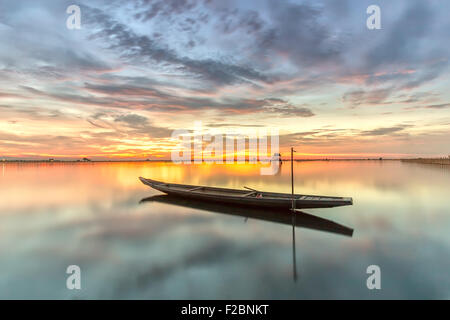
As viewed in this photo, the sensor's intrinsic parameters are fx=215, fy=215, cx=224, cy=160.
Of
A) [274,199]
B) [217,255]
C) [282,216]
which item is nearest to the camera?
[217,255]

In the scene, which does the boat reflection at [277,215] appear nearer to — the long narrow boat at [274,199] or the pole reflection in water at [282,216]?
the pole reflection in water at [282,216]

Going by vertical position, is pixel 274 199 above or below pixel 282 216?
above

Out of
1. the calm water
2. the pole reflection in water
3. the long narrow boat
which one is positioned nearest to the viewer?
the calm water

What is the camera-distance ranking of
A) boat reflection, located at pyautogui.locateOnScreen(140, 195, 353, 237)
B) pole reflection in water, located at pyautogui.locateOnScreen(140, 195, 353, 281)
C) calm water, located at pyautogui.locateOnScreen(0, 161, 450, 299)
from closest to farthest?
calm water, located at pyautogui.locateOnScreen(0, 161, 450, 299) → pole reflection in water, located at pyautogui.locateOnScreen(140, 195, 353, 281) → boat reflection, located at pyautogui.locateOnScreen(140, 195, 353, 237)

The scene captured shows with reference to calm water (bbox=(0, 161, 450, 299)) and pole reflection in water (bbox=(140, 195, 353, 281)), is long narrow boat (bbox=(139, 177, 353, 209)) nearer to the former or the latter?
pole reflection in water (bbox=(140, 195, 353, 281))

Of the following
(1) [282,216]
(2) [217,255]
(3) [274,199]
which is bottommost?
(2) [217,255]

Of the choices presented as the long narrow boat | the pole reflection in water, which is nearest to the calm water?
the pole reflection in water

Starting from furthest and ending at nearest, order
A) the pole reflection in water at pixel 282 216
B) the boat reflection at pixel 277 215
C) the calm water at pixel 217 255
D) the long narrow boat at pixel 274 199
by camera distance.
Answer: the long narrow boat at pixel 274 199
the boat reflection at pixel 277 215
the pole reflection in water at pixel 282 216
the calm water at pixel 217 255

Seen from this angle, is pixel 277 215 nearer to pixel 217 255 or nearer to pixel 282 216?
pixel 282 216

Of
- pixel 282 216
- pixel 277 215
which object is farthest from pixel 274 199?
pixel 282 216

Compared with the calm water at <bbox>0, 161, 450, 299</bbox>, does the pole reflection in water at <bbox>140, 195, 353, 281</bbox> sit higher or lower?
higher

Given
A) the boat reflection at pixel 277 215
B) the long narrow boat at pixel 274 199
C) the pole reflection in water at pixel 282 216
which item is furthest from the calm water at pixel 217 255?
the long narrow boat at pixel 274 199

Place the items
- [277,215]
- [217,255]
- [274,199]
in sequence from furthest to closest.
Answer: [277,215] < [274,199] < [217,255]

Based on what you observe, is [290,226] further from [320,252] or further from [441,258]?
[441,258]
